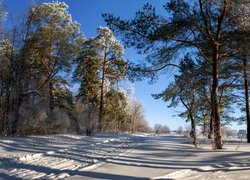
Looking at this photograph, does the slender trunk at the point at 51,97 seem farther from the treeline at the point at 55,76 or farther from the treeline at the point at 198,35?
the treeline at the point at 198,35

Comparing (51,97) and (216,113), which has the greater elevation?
(51,97)

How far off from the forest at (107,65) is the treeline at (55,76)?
7 centimetres

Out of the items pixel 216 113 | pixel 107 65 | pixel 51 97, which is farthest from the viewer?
pixel 107 65

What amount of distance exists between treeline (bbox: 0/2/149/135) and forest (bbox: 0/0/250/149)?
70 millimetres

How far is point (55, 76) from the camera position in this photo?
28812 mm

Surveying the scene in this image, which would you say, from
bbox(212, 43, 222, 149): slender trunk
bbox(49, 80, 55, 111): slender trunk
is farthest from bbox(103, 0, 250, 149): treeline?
bbox(49, 80, 55, 111): slender trunk

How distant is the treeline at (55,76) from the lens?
68.6 ft

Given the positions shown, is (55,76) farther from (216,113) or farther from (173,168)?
(173,168)

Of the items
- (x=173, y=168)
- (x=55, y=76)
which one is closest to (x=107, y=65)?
(x=55, y=76)

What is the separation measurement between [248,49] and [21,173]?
38.4ft

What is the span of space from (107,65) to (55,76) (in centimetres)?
763

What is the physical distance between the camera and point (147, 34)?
48.6 feet

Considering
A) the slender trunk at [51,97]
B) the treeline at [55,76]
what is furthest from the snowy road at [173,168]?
the slender trunk at [51,97]

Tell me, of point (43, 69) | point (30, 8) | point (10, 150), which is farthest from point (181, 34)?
point (43, 69)
